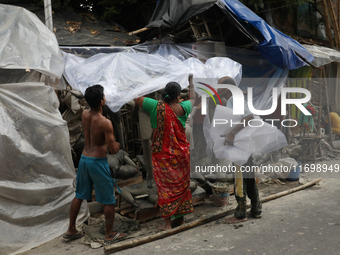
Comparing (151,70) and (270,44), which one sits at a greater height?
(270,44)

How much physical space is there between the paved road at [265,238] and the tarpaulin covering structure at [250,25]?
8.86ft

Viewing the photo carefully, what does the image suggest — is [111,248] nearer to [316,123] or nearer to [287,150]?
[287,150]

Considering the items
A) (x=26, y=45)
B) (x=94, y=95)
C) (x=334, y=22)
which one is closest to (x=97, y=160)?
(x=94, y=95)

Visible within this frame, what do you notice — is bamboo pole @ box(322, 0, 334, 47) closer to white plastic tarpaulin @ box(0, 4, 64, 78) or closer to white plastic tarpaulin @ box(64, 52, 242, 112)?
white plastic tarpaulin @ box(64, 52, 242, 112)

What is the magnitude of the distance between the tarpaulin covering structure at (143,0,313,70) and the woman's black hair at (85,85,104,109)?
3.03m

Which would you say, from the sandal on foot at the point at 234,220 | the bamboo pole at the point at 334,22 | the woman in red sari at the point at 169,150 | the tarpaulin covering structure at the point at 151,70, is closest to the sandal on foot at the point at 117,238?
the woman in red sari at the point at 169,150

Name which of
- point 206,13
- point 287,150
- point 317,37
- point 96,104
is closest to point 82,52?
point 96,104

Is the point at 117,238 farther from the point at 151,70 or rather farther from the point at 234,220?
the point at 151,70

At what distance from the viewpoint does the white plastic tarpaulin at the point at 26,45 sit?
3869mm

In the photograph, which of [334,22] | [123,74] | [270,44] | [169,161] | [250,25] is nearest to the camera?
[169,161]

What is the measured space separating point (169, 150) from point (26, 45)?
2172 millimetres

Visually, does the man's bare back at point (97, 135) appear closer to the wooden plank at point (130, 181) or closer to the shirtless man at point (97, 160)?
the shirtless man at point (97, 160)

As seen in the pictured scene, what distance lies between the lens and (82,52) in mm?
5496

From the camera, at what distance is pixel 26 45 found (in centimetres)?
411
